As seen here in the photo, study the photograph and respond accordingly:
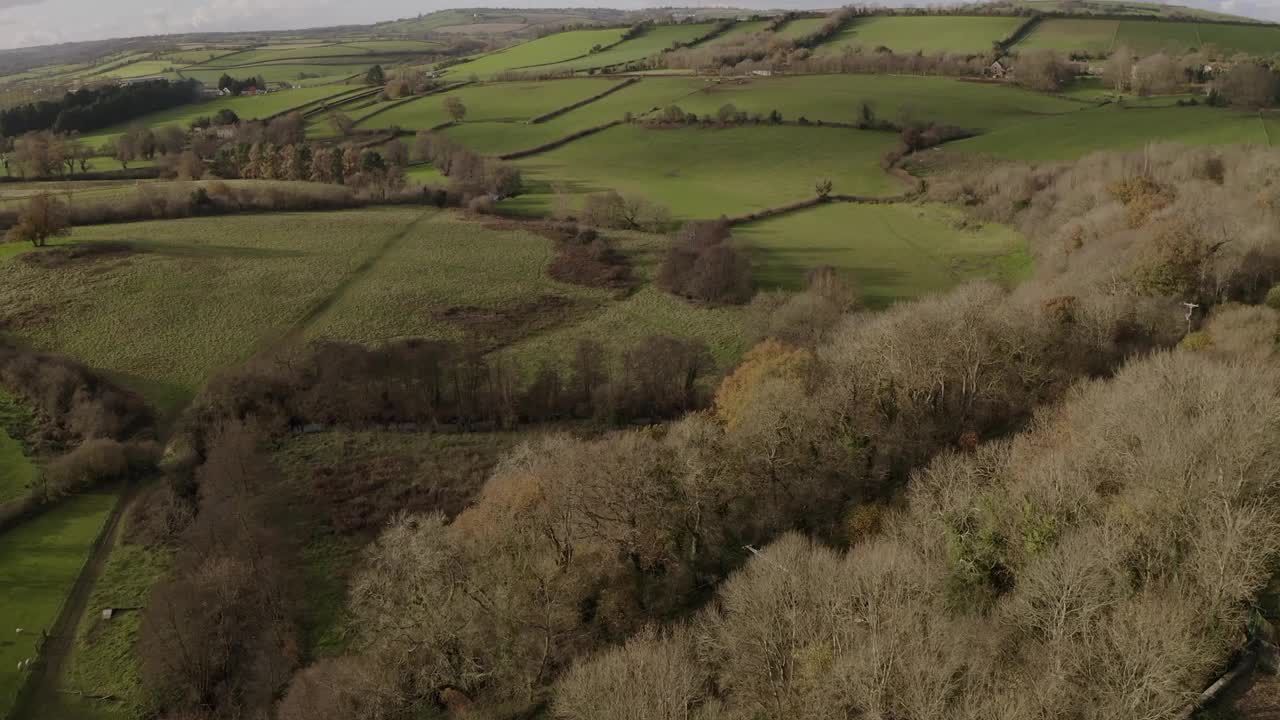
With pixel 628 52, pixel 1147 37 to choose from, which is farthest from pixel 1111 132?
pixel 628 52

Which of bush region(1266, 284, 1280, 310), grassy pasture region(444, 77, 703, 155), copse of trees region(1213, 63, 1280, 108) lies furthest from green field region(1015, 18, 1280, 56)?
bush region(1266, 284, 1280, 310)

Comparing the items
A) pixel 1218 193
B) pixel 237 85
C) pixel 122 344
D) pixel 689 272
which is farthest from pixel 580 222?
pixel 237 85

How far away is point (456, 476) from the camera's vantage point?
47.1 metres

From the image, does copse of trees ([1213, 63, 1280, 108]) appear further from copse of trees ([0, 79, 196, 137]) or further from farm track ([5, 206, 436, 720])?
copse of trees ([0, 79, 196, 137])

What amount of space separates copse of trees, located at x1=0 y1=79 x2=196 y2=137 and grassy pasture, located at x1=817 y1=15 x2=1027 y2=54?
13668cm

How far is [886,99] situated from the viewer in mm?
127250

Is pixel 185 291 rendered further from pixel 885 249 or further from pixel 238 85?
pixel 238 85

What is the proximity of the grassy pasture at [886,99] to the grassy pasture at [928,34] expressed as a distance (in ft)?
72.1

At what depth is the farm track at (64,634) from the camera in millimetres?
31219

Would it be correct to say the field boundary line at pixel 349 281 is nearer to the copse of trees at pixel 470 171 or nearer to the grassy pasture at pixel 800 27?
the copse of trees at pixel 470 171

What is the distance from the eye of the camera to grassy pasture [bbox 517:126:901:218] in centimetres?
9969

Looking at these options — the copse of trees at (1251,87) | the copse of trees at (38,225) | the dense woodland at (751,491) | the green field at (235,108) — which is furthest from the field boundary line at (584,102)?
the copse of trees at (1251,87)

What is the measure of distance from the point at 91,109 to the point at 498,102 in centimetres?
7285

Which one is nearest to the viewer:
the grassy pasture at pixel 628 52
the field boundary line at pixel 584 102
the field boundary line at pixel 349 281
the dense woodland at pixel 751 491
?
the dense woodland at pixel 751 491
